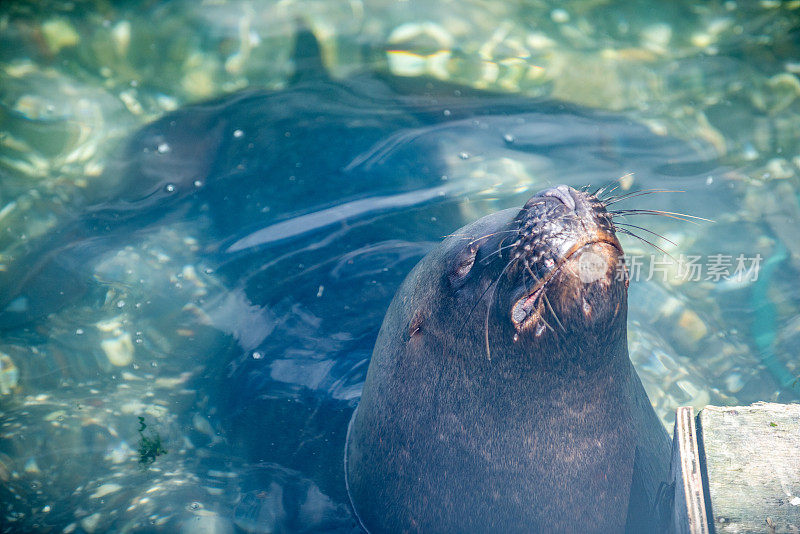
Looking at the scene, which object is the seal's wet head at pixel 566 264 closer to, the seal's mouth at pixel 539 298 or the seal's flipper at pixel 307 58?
the seal's mouth at pixel 539 298

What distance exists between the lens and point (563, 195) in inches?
98.5

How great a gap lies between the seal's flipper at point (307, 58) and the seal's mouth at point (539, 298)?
9.52 feet

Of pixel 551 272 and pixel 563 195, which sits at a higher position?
pixel 563 195

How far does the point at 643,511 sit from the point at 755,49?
435 cm

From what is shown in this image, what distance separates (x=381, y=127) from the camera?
4621 mm

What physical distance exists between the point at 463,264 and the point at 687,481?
5.54 ft

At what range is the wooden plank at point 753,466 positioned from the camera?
2.40 m

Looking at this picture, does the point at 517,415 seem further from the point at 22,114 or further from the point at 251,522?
the point at 22,114

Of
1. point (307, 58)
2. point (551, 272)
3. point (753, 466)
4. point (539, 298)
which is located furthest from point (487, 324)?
point (307, 58)

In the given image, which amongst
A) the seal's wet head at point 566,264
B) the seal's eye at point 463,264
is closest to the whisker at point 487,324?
the seal's wet head at point 566,264

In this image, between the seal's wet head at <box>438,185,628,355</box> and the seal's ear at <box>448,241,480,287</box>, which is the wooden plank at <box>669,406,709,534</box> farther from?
the seal's ear at <box>448,241,480,287</box>

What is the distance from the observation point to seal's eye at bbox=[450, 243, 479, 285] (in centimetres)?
283

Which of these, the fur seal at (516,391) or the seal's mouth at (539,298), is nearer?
the seal's mouth at (539,298)

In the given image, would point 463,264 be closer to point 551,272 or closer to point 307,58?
point 551,272
